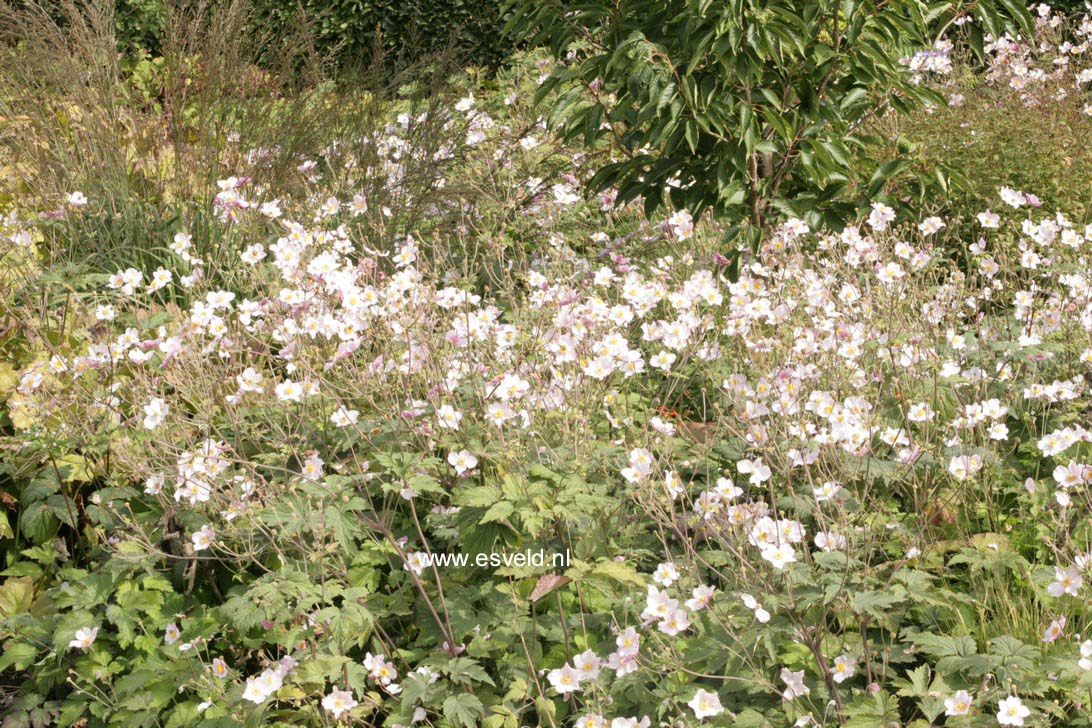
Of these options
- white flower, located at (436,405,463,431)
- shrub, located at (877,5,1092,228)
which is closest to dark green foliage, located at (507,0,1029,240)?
shrub, located at (877,5,1092,228)

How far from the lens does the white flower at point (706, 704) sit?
2.06 m

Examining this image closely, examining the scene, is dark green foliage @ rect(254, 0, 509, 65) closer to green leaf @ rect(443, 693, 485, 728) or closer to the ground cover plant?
the ground cover plant

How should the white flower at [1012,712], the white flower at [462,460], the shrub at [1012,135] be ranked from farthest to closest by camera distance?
1. the shrub at [1012,135]
2. the white flower at [462,460]
3. the white flower at [1012,712]

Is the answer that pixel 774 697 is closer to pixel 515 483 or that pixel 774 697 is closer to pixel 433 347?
pixel 515 483

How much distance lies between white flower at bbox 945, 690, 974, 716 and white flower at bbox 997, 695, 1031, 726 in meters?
0.06

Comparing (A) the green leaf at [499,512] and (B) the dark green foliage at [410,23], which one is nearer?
(A) the green leaf at [499,512]

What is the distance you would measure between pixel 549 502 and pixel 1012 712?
1.02 metres

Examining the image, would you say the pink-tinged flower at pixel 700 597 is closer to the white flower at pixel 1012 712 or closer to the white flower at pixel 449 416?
the white flower at pixel 1012 712

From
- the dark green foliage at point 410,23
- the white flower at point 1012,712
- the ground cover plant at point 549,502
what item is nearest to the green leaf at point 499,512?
the ground cover plant at point 549,502

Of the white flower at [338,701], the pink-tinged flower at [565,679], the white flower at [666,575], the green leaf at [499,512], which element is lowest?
the white flower at [338,701]

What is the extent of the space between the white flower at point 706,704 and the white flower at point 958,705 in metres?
0.42

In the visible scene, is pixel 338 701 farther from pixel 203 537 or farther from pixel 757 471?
pixel 757 471

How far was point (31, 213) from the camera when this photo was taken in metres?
4.43

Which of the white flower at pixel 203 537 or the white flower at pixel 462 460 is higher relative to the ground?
the white flower at pixel 462 460
